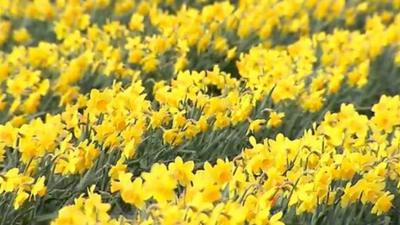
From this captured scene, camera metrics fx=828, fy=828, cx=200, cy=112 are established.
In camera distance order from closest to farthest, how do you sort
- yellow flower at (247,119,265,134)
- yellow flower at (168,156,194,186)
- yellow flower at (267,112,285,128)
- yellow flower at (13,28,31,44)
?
1. yellow flower at (168,156,194,186)
2. yellow flower at (247,119,265,134)
3. yellow flower at (267,112,285,128)
4. yellow flower at (13,28,31,44)

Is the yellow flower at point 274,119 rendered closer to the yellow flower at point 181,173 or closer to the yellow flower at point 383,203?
the yellow flower at point 383,203

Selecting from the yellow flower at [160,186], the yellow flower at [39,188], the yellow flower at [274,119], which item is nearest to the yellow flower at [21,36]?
the yellow flower at [274,119]

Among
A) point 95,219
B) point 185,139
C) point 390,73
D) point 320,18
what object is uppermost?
point 320,18

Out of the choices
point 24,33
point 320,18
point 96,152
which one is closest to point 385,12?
point 320,18

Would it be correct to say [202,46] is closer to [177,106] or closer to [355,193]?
[177,106]

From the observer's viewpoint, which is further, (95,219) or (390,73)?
(390,73)

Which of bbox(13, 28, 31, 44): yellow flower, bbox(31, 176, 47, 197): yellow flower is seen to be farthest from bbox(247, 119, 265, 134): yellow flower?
bbox(13, 28, 31, 44): yellow flower

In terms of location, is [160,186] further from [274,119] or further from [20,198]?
[274,119]

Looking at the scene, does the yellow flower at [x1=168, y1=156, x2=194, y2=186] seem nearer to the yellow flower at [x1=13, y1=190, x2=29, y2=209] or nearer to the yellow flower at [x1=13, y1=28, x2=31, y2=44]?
the yellow flower at [x1=13, y1=190, x2=29, y2=209]
